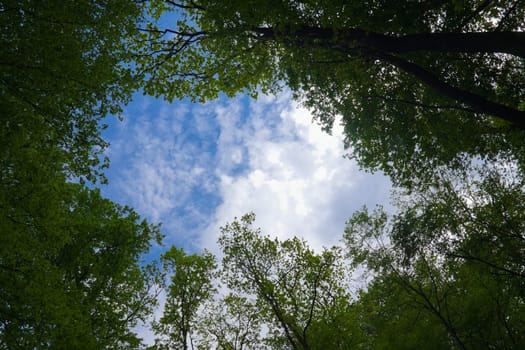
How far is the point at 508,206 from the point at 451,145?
8.83 meters

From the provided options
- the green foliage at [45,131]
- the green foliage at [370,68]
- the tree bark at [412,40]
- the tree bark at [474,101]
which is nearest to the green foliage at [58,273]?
the green foliage at [45,131]

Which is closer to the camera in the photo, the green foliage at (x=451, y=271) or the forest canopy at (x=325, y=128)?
the forest canopy at (x=325, y=128)

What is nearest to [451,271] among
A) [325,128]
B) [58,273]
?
[325,128]

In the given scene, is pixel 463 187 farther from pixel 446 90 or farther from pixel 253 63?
pixel 253 63

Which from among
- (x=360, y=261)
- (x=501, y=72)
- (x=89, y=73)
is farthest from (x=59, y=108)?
(x=360, y=261)

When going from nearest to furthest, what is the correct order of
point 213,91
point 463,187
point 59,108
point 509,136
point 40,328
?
point 59,108 < point 40,328 < point 509,136 < point 213,91 < point 463,187

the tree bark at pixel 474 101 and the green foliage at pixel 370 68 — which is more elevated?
the green foliage at pixel 370 68

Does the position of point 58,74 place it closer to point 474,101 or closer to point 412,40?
point 412,40

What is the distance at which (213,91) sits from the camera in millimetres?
13523

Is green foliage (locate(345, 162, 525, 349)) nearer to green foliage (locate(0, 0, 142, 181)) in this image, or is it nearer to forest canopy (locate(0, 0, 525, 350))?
forest canopy (locate(0, 0, 525, 350))

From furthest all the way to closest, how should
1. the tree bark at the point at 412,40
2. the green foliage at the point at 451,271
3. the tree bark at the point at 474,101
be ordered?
1. the green foliage at the point at 451,271
2. the tree bark at the point at 474,101
3. the tree bark at the point at 412,40

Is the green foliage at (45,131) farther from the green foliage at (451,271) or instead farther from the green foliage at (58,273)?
the green foliage at (451,271)

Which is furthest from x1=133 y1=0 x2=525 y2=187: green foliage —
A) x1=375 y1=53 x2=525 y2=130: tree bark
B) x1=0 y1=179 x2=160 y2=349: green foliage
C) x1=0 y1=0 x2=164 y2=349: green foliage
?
x1=0 y1=179 x2=160 y2=349: green foliage

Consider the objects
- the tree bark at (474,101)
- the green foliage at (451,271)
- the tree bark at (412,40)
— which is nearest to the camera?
the tree bark at (412,40)
